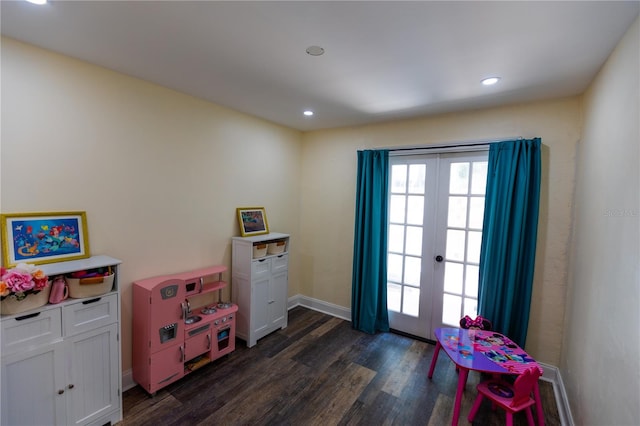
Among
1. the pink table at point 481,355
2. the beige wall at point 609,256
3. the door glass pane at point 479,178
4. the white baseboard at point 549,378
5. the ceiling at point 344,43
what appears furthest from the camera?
the door glass pane at point 479,178

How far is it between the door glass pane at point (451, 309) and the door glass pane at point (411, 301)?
0.95 feet

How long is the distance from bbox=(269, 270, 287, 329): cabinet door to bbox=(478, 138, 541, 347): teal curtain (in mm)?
2165

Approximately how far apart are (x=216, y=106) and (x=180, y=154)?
666mm

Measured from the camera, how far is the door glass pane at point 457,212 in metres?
2.99

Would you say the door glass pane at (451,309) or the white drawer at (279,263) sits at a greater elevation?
the white drawer at (279,263)

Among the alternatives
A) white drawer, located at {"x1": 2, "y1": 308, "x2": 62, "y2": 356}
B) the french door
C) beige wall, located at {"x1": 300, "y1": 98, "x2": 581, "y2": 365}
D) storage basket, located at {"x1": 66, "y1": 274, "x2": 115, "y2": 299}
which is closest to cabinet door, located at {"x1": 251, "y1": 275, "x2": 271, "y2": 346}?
beige wall, located at {"x1": 300, "y1": 98, "x2": 581, "y2": 365}

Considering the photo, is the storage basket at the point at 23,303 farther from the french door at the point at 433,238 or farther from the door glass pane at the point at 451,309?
the door glass pane at the point at 451,309

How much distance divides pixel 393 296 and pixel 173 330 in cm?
242

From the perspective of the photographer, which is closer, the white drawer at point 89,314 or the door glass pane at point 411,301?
the white drawer at point 89,314

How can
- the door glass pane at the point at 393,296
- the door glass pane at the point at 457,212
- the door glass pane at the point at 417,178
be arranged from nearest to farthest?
the door glass pane at the point at 457,212, the door glass pane at the point at 417,178, the door glass pane at the point at 393,296

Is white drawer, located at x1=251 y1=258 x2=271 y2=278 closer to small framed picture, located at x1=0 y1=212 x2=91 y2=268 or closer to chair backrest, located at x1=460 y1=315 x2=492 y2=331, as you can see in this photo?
small framed picture, located at x1=0 y1=212 x2=91 y2=268

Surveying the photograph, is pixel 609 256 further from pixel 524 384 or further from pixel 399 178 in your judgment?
pixel 399 178

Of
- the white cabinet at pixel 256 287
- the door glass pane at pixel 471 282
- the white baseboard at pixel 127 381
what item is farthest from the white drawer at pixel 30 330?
the door glass pane at pixel 471 282

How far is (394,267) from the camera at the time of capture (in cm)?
348
